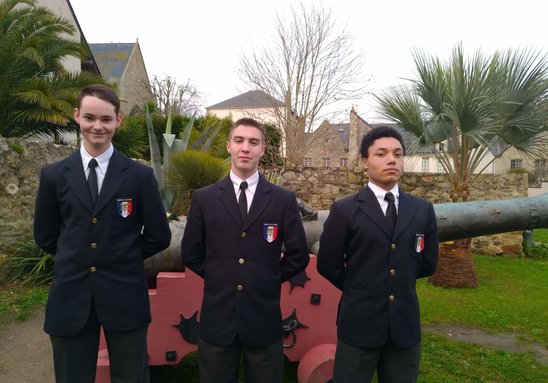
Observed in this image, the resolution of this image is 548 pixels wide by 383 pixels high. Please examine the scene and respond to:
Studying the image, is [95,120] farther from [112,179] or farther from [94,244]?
[94,244]

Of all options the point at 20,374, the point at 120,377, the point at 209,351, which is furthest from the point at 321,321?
the point at 20,374

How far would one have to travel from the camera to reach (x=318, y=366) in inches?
102

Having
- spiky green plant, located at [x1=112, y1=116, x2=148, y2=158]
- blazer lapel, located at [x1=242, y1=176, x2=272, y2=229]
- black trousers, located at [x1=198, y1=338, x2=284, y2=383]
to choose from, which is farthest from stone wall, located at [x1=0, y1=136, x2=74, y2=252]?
blazer lapel, located at [x1=242, y1=176, x2=272, y2=229]

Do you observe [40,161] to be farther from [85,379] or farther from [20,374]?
[85,379]

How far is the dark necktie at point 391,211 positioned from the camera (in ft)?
6.62

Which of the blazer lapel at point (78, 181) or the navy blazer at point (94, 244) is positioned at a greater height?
the blazer lapel at point (78, 181)

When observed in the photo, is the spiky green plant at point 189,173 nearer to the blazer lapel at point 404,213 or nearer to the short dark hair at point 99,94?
the short dark hair at point 99,94

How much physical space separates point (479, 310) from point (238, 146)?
4.58 metres

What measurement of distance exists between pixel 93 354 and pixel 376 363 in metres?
1.20

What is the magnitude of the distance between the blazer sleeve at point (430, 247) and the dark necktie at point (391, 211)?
0.20 m

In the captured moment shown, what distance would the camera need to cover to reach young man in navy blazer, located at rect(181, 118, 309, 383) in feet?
6.58

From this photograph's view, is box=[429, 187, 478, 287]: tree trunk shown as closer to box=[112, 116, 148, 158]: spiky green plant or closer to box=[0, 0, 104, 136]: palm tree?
box=[0, 0, 104, 136]: palm tree

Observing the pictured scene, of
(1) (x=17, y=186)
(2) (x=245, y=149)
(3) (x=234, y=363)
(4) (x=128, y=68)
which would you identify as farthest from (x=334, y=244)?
(4) (x=128, y=68)

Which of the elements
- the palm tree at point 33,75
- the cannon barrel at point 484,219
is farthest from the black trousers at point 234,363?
the palm tree at point 33,75
